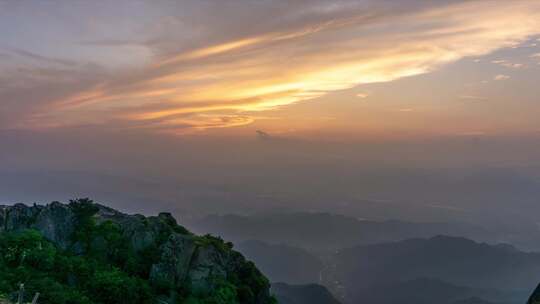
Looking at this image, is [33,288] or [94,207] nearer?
[33,288]

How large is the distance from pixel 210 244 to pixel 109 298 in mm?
12371

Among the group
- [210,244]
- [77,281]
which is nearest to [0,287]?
[77,281]

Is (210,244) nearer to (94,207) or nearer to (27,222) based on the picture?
(94,207)

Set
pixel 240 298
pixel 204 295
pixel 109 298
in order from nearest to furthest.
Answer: pixel 109 298 → pixel 204 295 → pixel 240 298

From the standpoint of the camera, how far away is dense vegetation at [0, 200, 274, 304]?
1303 inches

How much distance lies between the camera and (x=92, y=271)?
38.4m

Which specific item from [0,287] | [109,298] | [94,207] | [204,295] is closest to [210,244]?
[204,295]

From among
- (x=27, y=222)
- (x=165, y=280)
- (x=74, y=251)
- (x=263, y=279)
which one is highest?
(x=27, y=222)

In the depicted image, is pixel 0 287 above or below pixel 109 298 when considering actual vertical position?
above

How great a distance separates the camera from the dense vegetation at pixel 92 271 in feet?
109

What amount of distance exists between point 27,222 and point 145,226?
1435cm

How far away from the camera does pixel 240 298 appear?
4284 centimetres

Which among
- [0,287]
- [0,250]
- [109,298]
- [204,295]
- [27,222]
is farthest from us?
[27,222]

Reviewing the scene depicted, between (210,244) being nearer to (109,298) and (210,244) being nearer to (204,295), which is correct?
(204,295)
